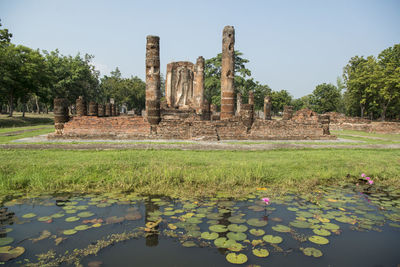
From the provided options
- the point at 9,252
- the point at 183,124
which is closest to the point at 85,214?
the point at 9,252

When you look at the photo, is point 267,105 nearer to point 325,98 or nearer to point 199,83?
point 199,83

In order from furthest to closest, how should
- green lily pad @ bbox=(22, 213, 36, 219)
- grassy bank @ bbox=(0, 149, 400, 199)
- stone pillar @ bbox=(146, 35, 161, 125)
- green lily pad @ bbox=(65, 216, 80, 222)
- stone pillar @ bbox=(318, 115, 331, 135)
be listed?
stone pillar @ bbox=(318, 115, 331, 135) → stone pillar @ bbox=(146, 35, 161, 125) → grassy bank @ bbox=(0, 149, 400, 199) → green lily pad @ bbox=(22, 213, 36, 219) → green lily pad @ bbox=(65, 216, 80, 222)

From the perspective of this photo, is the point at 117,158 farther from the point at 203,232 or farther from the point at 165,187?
the point at 203,232

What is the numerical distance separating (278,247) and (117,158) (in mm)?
5056

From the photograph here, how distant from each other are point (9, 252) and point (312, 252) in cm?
322

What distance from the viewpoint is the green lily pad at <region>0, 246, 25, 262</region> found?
114 inches

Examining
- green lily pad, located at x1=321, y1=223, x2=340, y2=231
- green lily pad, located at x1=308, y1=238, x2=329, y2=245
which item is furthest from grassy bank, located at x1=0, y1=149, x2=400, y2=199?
green lily pad, located at x1=308, y1=238, x2=329, y2=245

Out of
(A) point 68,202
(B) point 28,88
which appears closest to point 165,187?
(A) point 68,202

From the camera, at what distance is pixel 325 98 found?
54.1 m

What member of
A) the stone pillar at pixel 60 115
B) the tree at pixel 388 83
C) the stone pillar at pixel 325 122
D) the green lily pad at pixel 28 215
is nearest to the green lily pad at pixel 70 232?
the green lily pad at pixel 28 215

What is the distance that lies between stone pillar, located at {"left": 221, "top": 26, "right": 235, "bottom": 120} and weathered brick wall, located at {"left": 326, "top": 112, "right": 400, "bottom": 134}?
13.1 metres

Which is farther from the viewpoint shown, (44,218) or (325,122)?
(325,122)

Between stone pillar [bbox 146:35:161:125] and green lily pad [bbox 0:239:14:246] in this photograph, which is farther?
stone pillar [bbox 146:35:161:125]

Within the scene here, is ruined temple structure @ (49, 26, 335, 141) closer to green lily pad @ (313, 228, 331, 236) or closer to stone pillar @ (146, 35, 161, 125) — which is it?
Result: stone pillar @ (146, 35, 161, 125)
